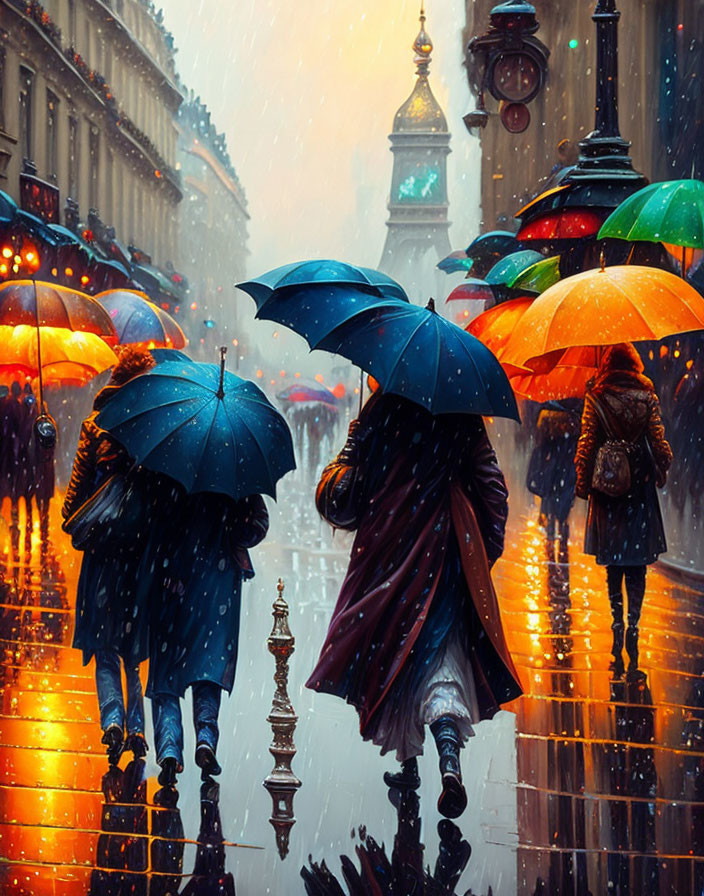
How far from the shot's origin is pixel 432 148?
131 metres

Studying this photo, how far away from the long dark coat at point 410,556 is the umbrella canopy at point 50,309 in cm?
928

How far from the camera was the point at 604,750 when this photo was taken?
315 inches

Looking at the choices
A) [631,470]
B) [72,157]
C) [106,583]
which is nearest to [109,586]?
[106,583]

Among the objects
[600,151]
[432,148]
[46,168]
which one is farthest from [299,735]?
[432,148]

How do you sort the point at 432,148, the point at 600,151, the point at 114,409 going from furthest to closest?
the point at 432,148, the point at 600,151, the point at 114,409

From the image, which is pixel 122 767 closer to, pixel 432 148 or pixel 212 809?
pixel 212 809

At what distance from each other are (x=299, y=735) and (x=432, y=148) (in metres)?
125

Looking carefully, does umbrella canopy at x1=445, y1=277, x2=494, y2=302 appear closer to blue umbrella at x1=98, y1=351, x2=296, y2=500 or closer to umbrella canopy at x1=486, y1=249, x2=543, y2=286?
umbrella canopy at x1=486, y1=249, x2=543, y2=286

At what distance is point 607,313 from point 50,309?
26.8ft

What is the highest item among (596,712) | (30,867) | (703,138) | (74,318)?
(703,138)

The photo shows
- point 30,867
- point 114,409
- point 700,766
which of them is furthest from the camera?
point 700,766

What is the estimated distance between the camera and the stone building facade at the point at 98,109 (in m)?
29.0

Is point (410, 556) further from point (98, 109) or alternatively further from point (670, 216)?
point (98, 109)

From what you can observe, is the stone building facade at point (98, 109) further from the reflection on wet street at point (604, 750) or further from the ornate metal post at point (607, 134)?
the reflection on wet street at point (604, 750)
